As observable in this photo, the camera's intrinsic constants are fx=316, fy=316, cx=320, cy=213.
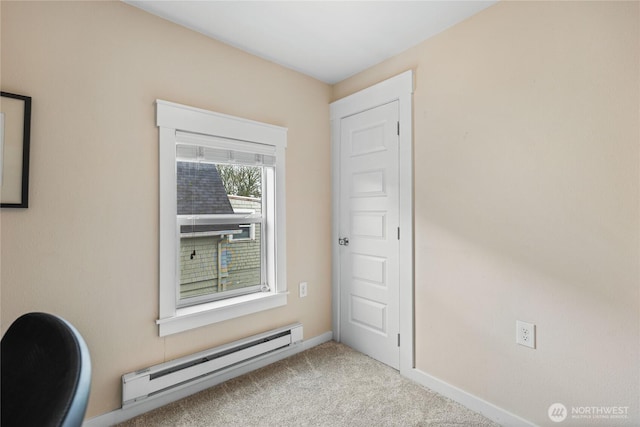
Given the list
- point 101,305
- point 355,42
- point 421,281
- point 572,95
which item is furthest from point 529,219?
point 101,305

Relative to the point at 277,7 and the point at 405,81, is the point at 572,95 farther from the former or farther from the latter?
the point at 277,7

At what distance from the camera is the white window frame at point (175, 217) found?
6.33 ft

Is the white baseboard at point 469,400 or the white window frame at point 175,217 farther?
the white window frame at point 175,217

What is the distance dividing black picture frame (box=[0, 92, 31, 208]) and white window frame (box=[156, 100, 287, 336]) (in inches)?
23.2

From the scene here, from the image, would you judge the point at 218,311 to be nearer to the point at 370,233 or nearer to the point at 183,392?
the point at 183,392

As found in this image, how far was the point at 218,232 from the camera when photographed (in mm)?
2283

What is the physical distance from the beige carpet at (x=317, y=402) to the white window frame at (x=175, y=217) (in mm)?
450

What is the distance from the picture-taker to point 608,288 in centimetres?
143

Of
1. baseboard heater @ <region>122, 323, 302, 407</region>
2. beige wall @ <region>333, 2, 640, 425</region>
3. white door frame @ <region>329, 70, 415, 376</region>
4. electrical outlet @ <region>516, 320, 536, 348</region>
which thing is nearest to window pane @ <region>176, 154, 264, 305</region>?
baseboard heater @ <region>122, 323, 302, 407</region>

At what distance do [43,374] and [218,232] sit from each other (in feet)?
5.52

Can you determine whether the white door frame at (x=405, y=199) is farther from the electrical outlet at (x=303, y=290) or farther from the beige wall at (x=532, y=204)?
the electrical outlet at (x=303, y=290)

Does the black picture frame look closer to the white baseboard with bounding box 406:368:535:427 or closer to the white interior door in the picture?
the white interior door

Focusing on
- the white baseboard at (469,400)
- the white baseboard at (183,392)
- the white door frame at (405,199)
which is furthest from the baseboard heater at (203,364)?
the white baseboard at (469,400)

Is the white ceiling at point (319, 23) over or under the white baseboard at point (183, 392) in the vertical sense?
over
